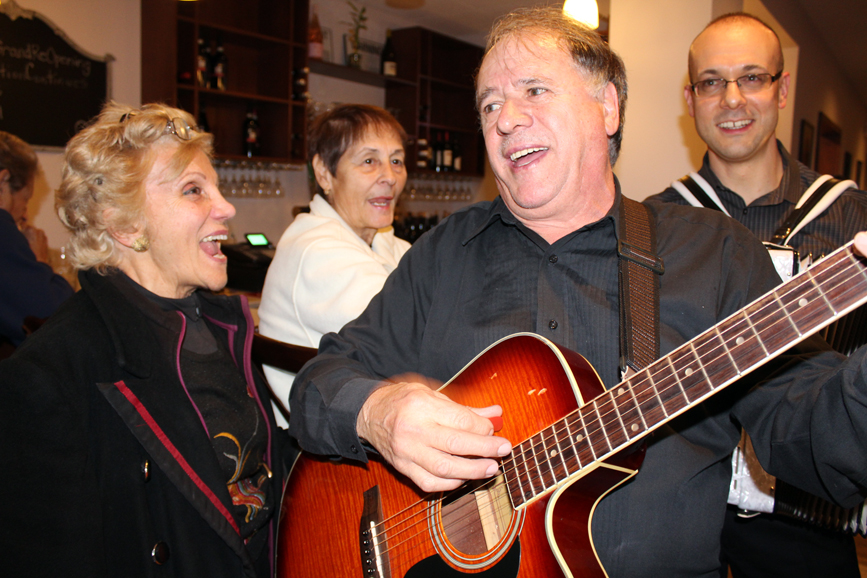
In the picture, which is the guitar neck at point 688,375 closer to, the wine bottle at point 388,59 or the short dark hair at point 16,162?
the short dark hair at point 16,162

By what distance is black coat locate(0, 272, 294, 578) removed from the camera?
3.72 feet

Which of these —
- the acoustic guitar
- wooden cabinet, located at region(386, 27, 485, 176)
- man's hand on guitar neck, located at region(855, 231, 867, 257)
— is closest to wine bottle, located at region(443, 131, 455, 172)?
wooden cabinet, located at region(386, 27, 485, 176)

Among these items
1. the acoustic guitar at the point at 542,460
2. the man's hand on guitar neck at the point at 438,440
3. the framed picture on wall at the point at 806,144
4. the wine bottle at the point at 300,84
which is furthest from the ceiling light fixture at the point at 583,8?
the framed picture on wall at the point at 806,144

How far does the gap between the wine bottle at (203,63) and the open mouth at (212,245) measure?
3.03 m

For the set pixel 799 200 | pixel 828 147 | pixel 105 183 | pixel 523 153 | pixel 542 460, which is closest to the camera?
pixel 542 460

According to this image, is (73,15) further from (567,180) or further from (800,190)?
(800,190)

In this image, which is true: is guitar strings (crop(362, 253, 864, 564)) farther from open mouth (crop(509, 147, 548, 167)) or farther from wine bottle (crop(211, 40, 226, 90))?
wine bottle (crop(211, 40, 226, 90))

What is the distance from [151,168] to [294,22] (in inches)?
148

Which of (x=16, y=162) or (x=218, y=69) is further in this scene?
(x=218, y=69)

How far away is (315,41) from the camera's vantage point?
198 inches

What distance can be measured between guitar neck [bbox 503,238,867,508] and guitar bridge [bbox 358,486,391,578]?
1.08 ft

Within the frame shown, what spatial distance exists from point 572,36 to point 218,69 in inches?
152

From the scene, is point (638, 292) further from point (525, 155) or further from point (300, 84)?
point (300, 84)

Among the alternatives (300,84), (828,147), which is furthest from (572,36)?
(828,147)
